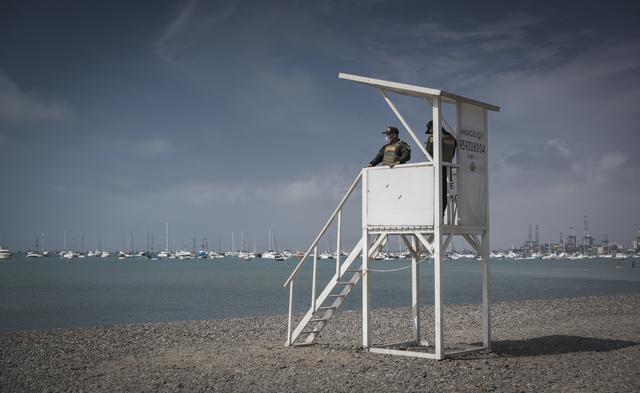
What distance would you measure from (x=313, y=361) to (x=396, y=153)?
17.9 feet

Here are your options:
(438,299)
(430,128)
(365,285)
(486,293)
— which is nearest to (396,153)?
(430,128)

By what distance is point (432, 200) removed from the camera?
1627 centimetres

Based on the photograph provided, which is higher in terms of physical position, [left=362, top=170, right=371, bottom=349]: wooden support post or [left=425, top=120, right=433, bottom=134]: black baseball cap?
[left=425, top=120, right=433, bottom=134]: black baseball cap

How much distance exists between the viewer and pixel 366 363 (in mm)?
15867

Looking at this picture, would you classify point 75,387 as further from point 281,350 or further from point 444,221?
point 444,221

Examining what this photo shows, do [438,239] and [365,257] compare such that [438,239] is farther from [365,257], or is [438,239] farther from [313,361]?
[313,361]

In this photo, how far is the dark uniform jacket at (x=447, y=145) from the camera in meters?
16.7

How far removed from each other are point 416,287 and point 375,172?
3.63m

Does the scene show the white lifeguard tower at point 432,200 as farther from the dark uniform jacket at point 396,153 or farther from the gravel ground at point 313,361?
the gravel ground at point 313,361

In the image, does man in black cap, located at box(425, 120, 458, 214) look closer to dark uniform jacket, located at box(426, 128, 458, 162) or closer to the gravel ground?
dark uniform jacket, located at box(426, 128, 458, 162)

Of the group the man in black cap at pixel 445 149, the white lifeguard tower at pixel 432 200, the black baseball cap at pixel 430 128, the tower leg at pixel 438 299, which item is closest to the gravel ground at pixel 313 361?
the tower leg at pixel 438 299

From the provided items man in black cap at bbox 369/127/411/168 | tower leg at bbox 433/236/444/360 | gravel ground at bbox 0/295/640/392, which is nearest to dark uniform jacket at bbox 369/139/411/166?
man in black cap at bbox 369/127/411/168

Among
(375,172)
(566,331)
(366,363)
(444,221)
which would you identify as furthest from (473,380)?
(566,331)

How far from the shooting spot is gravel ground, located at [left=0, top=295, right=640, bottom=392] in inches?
545
